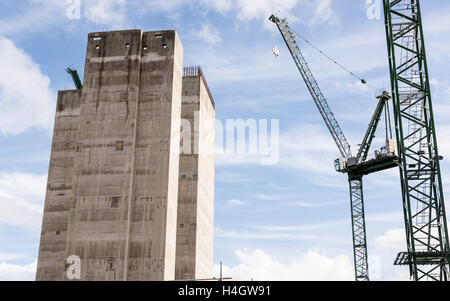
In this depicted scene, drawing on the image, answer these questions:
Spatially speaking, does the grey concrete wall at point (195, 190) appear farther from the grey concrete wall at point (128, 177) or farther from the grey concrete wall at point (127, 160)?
the grey concrete wall at point (127, 160)

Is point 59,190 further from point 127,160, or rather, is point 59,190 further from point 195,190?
point 127,160

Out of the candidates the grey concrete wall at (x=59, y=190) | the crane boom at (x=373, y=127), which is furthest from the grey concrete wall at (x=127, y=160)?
the crane boom at (x=373, y=127)

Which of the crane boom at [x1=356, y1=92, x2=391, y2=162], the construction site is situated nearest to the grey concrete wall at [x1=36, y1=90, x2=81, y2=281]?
the construction site

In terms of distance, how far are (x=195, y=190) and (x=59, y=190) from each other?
23433 millimetres

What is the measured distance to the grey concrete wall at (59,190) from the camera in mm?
86688

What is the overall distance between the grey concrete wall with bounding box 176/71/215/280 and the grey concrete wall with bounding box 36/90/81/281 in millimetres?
18468

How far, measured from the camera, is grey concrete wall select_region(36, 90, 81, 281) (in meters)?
86.7

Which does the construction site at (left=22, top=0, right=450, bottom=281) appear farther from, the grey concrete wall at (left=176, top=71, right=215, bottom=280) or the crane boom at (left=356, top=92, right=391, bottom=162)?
the crane boom at (left=356, top=92, right=391, bottom=162)

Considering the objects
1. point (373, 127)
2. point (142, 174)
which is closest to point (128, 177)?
point (142, 174)

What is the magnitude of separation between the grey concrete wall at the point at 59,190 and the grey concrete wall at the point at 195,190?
18468 mm
